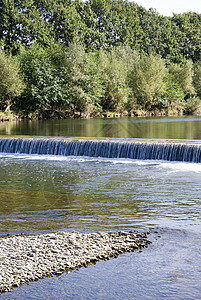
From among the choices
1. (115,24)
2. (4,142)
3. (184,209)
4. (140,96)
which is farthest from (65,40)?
(184,209)

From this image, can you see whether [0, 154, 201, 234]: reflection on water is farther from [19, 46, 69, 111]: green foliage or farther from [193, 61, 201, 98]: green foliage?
[193, 61, 201, 98]: green foliage

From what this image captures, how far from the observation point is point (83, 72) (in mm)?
47094

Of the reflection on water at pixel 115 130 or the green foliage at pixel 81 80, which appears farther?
the green foliage at pixel 81 80

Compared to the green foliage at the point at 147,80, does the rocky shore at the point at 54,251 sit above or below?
below

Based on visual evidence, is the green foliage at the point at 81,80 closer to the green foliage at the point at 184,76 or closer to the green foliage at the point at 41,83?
the green foliage at the point at 41,83

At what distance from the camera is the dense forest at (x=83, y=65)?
44906 millimetres

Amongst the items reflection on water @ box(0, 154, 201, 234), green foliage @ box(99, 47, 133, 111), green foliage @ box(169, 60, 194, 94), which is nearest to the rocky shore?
reflection on water @ box(0, 154, 201, 234)

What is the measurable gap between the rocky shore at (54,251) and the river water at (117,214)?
0.13m

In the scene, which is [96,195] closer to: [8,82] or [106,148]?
[106,148]

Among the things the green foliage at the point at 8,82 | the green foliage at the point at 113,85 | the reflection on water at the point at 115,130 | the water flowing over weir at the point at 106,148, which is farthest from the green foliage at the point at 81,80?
the water flowing over weir at the point at 106,148

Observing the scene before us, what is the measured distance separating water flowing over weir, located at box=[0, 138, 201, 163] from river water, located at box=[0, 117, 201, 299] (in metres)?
0.76

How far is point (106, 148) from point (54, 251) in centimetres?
1244

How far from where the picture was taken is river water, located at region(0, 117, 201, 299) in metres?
5.15

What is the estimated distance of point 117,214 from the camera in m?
8.30
